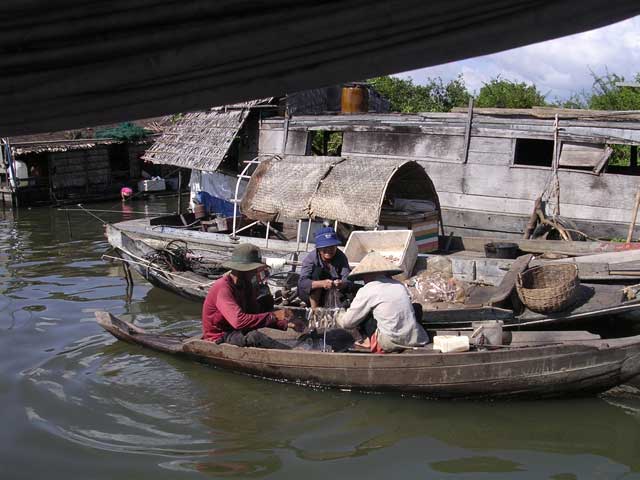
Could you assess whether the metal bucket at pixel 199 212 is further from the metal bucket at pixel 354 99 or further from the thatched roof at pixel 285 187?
the metal bucket at pixel 354 99

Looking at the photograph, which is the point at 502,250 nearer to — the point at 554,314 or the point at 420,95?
the point at 554,314

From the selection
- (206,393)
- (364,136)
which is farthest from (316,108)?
(206,393)

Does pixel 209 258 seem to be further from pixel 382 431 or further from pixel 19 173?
pixel 19 173

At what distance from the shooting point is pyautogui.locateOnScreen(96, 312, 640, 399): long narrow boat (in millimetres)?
7109

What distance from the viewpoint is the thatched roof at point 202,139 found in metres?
15.3

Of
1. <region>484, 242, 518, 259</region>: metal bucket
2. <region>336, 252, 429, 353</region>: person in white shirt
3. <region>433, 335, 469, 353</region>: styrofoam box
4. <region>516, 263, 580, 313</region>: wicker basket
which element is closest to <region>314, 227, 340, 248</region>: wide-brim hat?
<region>336, 252, 429, 353</region>: person in white shirt

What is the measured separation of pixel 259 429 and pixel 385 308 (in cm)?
191

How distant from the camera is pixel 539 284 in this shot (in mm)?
8859

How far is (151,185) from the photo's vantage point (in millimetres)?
28578

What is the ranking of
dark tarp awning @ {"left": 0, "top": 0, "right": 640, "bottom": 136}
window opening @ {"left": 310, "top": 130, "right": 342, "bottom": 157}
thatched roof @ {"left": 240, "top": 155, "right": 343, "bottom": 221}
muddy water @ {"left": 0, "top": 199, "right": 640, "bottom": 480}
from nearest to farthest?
dark tarp awning @ {"left": 0, "top": 0, "right": 640, "bottom": 136} → muddy water @ {"left": 0, "top": 199, "right": 640, "bottom": 480} → thatched roof @ {"left": 240, "top": 155, "right": 343, "bottom": 221} → window opening @ {"left": 310, "top": 130, "right": 342, "bottom": 157}

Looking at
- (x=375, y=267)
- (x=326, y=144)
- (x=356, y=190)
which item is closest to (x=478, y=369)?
(x=375, y=267)

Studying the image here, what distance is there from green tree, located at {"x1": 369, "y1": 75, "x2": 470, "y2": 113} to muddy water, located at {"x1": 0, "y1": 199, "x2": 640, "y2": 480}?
58.8ft

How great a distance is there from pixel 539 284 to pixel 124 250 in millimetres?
8149

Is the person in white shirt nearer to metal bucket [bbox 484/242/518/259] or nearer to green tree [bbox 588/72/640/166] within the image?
metal bucket [bbox 484/242/518/259]
